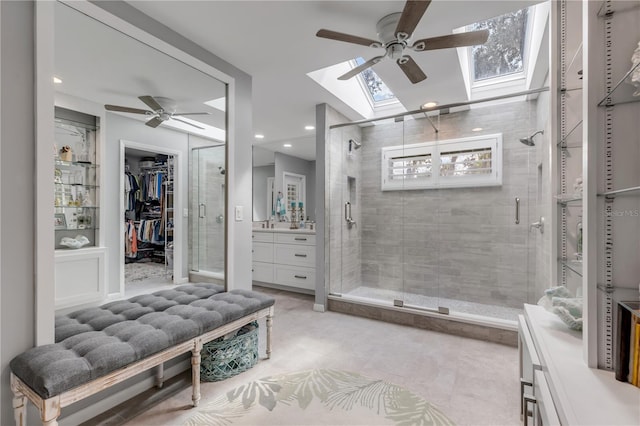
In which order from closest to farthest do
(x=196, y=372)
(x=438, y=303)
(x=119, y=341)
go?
(x=119, y=341), (x=196, y=372), (x=438, y=303)

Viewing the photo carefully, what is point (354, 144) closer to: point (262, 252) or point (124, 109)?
point (262, 252)

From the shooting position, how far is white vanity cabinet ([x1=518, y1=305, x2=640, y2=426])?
2.40 ft

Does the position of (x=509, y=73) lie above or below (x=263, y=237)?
above

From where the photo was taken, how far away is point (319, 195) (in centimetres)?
360

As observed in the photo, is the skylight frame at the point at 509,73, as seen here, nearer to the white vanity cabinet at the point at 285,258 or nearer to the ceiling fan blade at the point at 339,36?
the ceiling fan blade at the point at 339,36

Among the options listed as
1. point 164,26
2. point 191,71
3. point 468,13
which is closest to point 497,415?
point 468,13

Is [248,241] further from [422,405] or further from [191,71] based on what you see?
[422,405]

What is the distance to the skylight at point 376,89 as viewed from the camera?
369 cm

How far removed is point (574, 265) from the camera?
148cm

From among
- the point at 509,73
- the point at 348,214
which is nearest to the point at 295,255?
the point at 348,214

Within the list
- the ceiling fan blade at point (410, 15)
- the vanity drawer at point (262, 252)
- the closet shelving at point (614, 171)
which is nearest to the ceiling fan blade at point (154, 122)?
the ceiling fan blade at point (410, 15)

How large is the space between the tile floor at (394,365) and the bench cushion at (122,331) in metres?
0.49

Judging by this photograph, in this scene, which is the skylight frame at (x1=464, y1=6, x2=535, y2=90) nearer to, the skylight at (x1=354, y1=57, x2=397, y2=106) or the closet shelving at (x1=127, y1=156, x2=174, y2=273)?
the skylight at (x1=354, y1=57, x2=397, y2=106)

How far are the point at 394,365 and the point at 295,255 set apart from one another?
2.25 m
